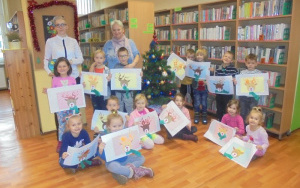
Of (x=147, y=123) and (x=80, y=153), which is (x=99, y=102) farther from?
(x=80, y=153)

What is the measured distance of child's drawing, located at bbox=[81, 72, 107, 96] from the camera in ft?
10.9

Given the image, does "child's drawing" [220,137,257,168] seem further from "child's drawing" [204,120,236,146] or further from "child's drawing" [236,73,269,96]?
"child's drawing" [236,73,269,96]

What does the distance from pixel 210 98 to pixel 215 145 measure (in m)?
1.64

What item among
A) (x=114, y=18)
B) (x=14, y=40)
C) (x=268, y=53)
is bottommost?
(x=268, y=53)

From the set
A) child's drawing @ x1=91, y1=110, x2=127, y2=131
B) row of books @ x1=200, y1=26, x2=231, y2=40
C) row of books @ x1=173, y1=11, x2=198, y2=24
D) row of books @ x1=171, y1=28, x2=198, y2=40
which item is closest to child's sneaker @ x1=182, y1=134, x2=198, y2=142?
child's drawing @ x1=91, y1=110, x2=127, y2=131

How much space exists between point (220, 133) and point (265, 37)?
5.71ft

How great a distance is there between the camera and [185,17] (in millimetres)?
5254

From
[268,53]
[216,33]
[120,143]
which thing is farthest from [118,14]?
[120,143]

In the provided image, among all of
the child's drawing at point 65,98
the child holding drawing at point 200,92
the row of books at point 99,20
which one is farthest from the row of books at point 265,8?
the row of books at point 99,20

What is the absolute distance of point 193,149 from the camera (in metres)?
3.30

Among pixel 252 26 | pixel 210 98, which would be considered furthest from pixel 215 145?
pixel 252 26

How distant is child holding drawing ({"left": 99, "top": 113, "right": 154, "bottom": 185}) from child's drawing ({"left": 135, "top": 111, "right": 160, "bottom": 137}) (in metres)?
0.55

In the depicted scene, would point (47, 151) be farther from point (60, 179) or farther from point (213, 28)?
point (213, 28)

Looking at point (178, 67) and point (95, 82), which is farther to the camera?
point (178, 67)
